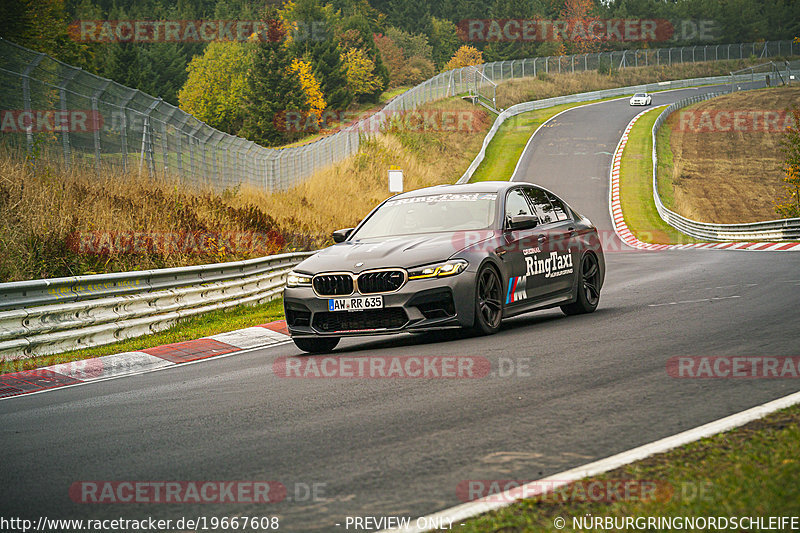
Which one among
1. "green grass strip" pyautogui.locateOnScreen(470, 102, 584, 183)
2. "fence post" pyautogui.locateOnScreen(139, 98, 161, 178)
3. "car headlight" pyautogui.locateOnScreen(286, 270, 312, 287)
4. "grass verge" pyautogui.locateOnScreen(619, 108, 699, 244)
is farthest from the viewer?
"green grass strip" pyautogui.locateOnScreen(470, 102, 584, 183)

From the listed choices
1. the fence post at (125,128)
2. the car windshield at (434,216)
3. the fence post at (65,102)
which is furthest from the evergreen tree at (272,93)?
the car windshield at (434,216)

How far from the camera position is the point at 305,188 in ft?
107

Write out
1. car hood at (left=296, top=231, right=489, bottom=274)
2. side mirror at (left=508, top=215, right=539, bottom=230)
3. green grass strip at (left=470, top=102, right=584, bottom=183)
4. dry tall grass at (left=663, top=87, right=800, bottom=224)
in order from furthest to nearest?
green grass strip at (left=470, top=102, right=584, bottom=183) < dry tall grass at (left=663, top=87, right=800, bottom=224) < side mirror at (left=508, top=215, right=539, bottom=230) < car hood at (left=296, top=231, right=489, bottom=274)

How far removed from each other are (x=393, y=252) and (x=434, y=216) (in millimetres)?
1285

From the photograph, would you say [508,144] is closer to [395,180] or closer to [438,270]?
[395,180]

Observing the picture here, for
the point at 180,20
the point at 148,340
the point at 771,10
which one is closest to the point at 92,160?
the point at 148,340

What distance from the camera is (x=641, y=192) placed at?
4706 centimetres

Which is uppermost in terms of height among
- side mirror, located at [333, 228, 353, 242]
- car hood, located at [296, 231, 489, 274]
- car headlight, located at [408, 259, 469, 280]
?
side mirror, located at [333, 228, 353, 242]

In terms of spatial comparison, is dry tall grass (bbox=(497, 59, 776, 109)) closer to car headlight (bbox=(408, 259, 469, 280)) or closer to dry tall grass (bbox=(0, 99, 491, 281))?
dry tall grass (bbox=(0, 99, 491, 281))

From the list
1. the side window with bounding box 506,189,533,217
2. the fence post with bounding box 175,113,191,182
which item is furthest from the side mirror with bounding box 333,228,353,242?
the fence post with bounding box 175,113,191,182

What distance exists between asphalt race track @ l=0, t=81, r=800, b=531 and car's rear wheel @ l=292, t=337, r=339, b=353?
19 cm

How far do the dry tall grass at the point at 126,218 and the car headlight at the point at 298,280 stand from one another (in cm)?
505

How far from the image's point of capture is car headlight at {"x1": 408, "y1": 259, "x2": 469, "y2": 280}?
9508 mm

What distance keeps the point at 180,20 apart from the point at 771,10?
83.0 metres
